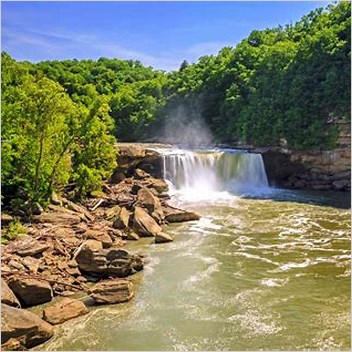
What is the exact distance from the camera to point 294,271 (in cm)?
1303

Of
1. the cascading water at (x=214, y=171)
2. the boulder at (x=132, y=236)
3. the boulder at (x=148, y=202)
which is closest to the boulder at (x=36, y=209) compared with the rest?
the boulder at (x=132, y=236)

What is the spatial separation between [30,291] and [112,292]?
6.34 ft

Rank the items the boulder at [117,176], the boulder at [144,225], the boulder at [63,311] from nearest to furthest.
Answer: the boulder at [63,311]
the boulder at [144,225]
the boulder at [117,176]

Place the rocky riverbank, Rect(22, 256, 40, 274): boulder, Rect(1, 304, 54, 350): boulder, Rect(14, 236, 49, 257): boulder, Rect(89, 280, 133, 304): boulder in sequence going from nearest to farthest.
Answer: Rect(1, 304, 54, 350): boulder, the rocky riverbank, Rect(89, 280, 133, 304): boulder, Rect(22, 256, 40, 274): boulder, Rect(14, 236, 49, 257): boulder

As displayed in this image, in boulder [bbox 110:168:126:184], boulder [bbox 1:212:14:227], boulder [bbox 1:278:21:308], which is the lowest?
boulder [bbox 1:278:21:308]

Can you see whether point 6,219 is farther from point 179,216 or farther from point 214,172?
point 214,172

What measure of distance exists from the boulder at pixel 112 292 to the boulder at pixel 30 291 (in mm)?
1110

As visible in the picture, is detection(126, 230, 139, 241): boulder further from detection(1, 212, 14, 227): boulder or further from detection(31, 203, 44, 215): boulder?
detection(1, 212, 14, 227): boulder

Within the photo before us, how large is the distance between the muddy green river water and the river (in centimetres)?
2

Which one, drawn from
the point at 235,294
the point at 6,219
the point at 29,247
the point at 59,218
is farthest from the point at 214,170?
the point at 235,294

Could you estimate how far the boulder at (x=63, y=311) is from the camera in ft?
32.3

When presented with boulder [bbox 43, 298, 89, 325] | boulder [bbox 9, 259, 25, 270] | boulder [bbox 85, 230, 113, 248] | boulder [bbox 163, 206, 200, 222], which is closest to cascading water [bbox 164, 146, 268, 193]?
boulder [bbox 163, 206, 200, 222]

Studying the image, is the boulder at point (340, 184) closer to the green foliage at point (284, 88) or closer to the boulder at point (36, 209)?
the green foliage at point (284, 88)

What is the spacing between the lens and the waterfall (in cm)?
2700
